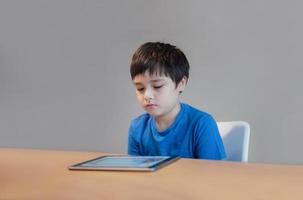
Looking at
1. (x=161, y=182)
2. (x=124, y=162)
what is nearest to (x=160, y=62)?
(x=124, y=162)

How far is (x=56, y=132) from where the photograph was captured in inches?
86.0

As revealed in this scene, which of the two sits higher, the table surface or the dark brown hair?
the dark brown hair

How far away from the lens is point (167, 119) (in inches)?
56.5

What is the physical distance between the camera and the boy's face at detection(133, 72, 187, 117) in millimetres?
1353

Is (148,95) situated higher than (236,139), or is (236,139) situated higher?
(148,95)

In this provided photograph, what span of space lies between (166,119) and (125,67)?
2.24 feet

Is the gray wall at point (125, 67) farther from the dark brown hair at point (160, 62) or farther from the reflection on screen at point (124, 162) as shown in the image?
the reflection on screen at point (124, 162)

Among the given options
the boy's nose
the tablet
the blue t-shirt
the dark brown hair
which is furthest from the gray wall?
the tablet

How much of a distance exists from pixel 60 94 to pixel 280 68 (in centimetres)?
109

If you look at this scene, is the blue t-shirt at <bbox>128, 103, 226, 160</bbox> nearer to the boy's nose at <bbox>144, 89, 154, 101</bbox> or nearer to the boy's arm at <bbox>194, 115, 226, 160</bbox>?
the boy's arm at <bbox>194, 115, 226, 160</bbox>

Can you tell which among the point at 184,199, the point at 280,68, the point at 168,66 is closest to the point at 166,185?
the point at 184,199

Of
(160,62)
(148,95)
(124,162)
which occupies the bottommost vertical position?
(124,162)

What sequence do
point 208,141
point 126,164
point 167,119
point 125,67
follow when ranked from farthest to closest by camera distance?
point 125,67, point 167,119, point 208,141, point 126,164

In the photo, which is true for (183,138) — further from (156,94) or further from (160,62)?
(160,62)
